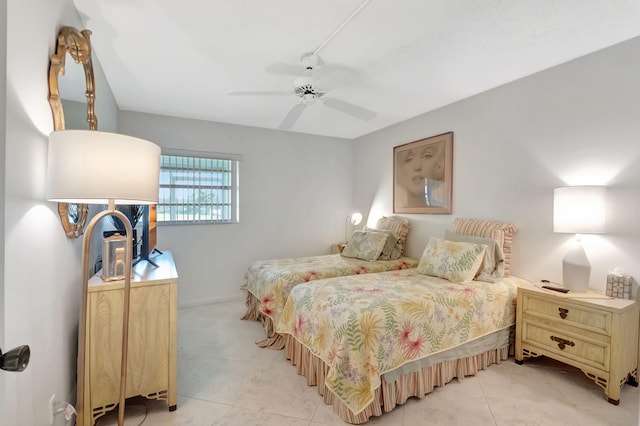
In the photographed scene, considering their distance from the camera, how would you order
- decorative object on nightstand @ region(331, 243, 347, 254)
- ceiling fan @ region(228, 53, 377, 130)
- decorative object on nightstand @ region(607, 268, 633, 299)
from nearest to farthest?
decorative object on nightstand @ region(607, 268, 633, 299) → ceiling fan @ region(228, 53, 377, 130) → decorative object on nightstand @ region(331, 243, 347, 254)

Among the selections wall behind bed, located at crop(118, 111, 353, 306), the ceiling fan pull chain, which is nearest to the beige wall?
the ceiling fan pull chain

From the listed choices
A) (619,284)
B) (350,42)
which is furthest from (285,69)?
(619,284)

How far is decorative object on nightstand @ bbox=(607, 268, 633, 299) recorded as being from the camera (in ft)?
6.84

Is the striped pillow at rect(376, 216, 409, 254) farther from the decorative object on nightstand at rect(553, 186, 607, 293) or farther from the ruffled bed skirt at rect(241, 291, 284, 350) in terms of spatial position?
the ruffled bed skirt at rect(241, 291, 284, 350)

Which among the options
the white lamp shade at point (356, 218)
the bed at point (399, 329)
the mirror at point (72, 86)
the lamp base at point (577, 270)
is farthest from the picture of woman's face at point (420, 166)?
the mirror at point (72, 86)

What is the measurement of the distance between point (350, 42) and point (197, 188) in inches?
110

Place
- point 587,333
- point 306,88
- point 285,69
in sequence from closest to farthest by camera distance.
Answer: point 587,333
point 306,88
point 285,69

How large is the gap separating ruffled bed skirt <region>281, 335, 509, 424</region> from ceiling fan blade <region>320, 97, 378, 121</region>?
242 centimetres

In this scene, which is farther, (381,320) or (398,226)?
(398,226)

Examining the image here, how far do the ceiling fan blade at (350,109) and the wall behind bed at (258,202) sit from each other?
3.88ft

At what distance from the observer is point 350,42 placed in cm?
213

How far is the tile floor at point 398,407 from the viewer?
70.4 inches

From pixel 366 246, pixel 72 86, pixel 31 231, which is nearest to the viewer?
pixel 31 231

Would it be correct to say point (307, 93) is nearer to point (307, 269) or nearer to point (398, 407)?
point (307, 269)
